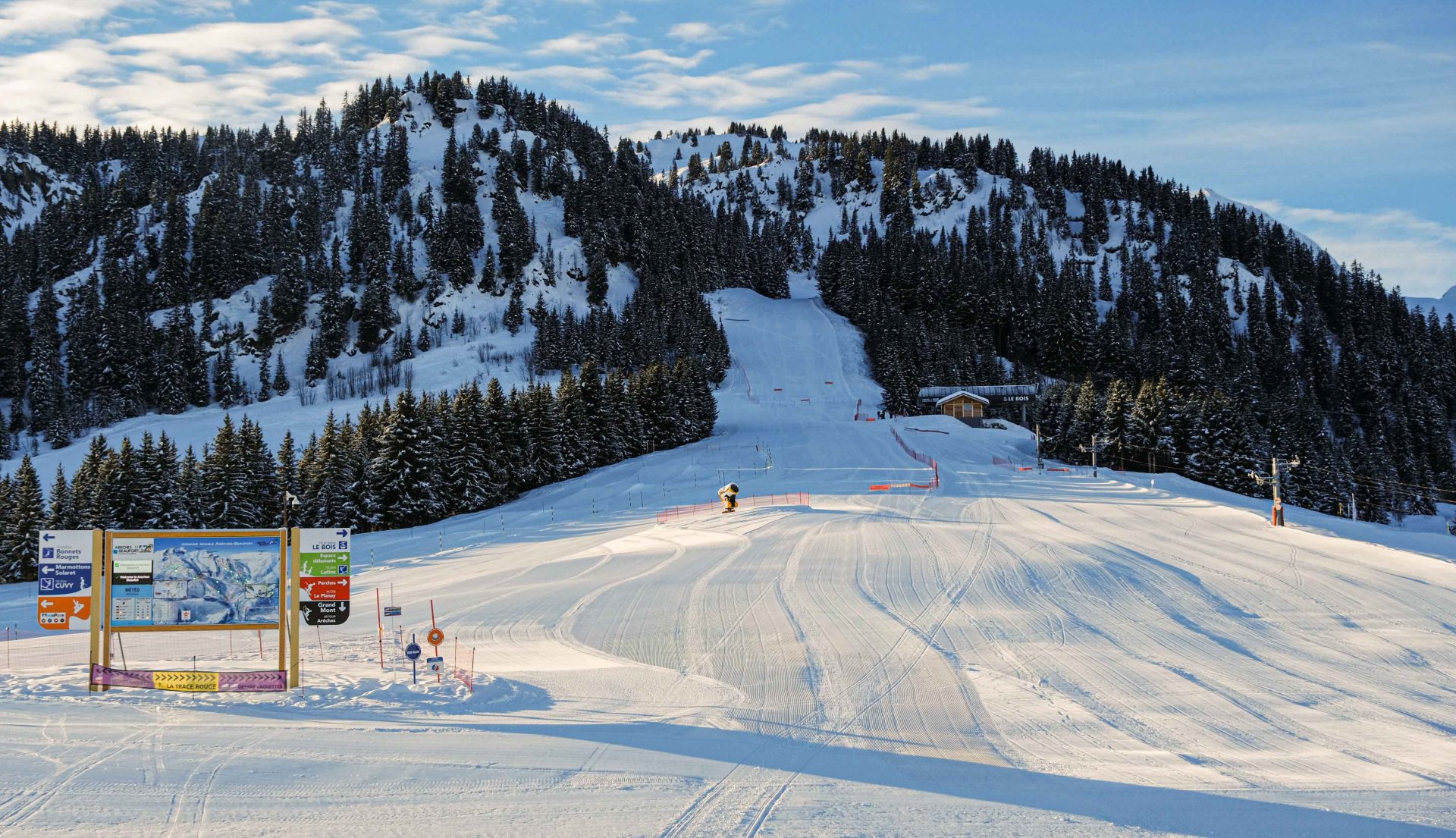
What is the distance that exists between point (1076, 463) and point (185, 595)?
66.9m

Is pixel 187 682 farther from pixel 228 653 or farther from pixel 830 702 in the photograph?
pixel 830 702

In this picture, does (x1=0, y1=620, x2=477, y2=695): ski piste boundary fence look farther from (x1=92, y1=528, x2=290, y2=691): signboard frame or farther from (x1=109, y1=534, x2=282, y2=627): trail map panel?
(x1=109, y1=534, x2=282, y2=627): trail map panel

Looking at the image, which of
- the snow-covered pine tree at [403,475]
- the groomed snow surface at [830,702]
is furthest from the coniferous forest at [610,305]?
the groomed snow surface at [830,702]

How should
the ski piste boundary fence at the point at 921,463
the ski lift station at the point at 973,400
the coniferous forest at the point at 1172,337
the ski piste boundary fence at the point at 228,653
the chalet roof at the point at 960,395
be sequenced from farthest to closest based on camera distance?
1. the ski lift station at the point at 973,400
2. the chalet roof at the point at 960,395
3. the coniferous forest at the point at 1172,337
4. the ski piste boundary fence at the point at 921,463
5. the ski piste boundary fence at the point at 228,653

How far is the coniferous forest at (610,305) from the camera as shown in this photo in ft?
240

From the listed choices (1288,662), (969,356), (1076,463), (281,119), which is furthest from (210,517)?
(281,119)

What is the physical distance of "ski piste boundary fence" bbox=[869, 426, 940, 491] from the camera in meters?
53.8

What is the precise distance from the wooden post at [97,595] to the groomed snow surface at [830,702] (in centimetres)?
73

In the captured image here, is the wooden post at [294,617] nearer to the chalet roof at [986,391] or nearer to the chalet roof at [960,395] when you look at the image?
the chalet roof at [960,395]

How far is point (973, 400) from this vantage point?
326 feet

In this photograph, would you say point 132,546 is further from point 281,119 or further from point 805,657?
point 281,119

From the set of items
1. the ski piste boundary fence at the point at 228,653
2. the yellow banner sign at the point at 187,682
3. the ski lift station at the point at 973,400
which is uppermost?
the ski lift station at the point at 973,400

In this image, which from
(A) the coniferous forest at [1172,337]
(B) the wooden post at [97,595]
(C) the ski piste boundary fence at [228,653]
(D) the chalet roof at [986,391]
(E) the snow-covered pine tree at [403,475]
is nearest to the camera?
(B) the wooden post at [97,595]

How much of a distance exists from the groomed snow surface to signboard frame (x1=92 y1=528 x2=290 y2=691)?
1.02 meters
